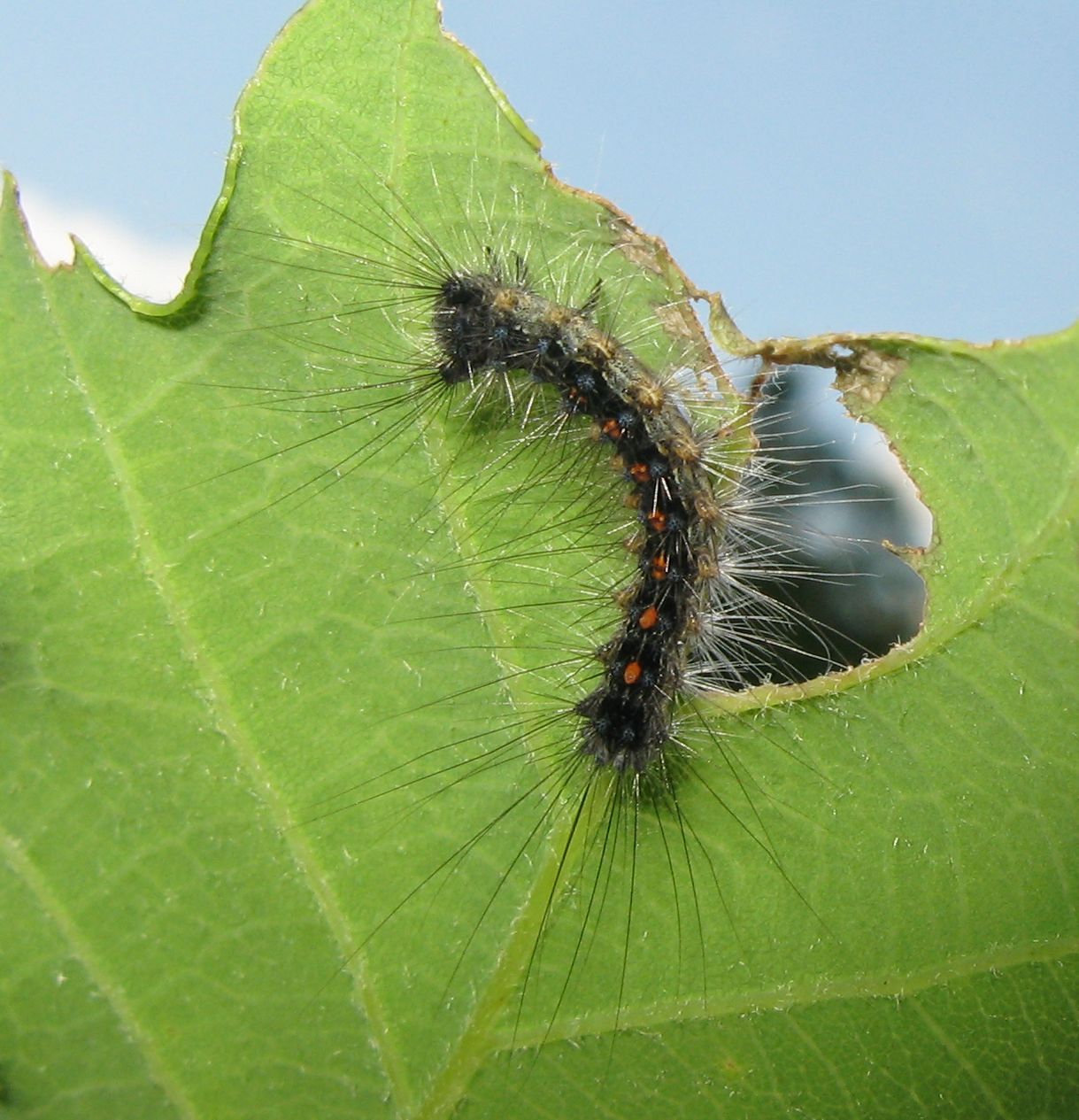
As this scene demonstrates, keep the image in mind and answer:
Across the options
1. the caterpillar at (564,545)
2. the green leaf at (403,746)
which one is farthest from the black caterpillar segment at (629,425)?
the green leaf at (403,746)

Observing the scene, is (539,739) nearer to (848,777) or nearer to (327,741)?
(327,741)

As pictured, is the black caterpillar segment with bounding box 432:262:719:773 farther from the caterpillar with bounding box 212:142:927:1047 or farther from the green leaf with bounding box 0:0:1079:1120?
the green leaf with bounding box 0:0:1079:1120

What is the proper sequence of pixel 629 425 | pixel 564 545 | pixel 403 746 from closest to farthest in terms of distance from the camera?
1. pixel 403 746
2. pixel 564 545
3. pixel 629 425

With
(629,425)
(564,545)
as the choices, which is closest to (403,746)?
(564,545)

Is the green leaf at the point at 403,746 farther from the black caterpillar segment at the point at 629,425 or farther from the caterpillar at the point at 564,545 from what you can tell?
the black caterpillar segment at the point at 629,425

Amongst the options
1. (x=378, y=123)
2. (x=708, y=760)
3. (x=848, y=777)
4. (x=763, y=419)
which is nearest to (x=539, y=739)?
(x=708, y=760)

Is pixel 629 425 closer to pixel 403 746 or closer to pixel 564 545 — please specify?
pixel 564 545

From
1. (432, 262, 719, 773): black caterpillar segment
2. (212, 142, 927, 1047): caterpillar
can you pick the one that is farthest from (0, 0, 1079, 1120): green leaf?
(432, 262, 719, 773): black caterpillar segment
